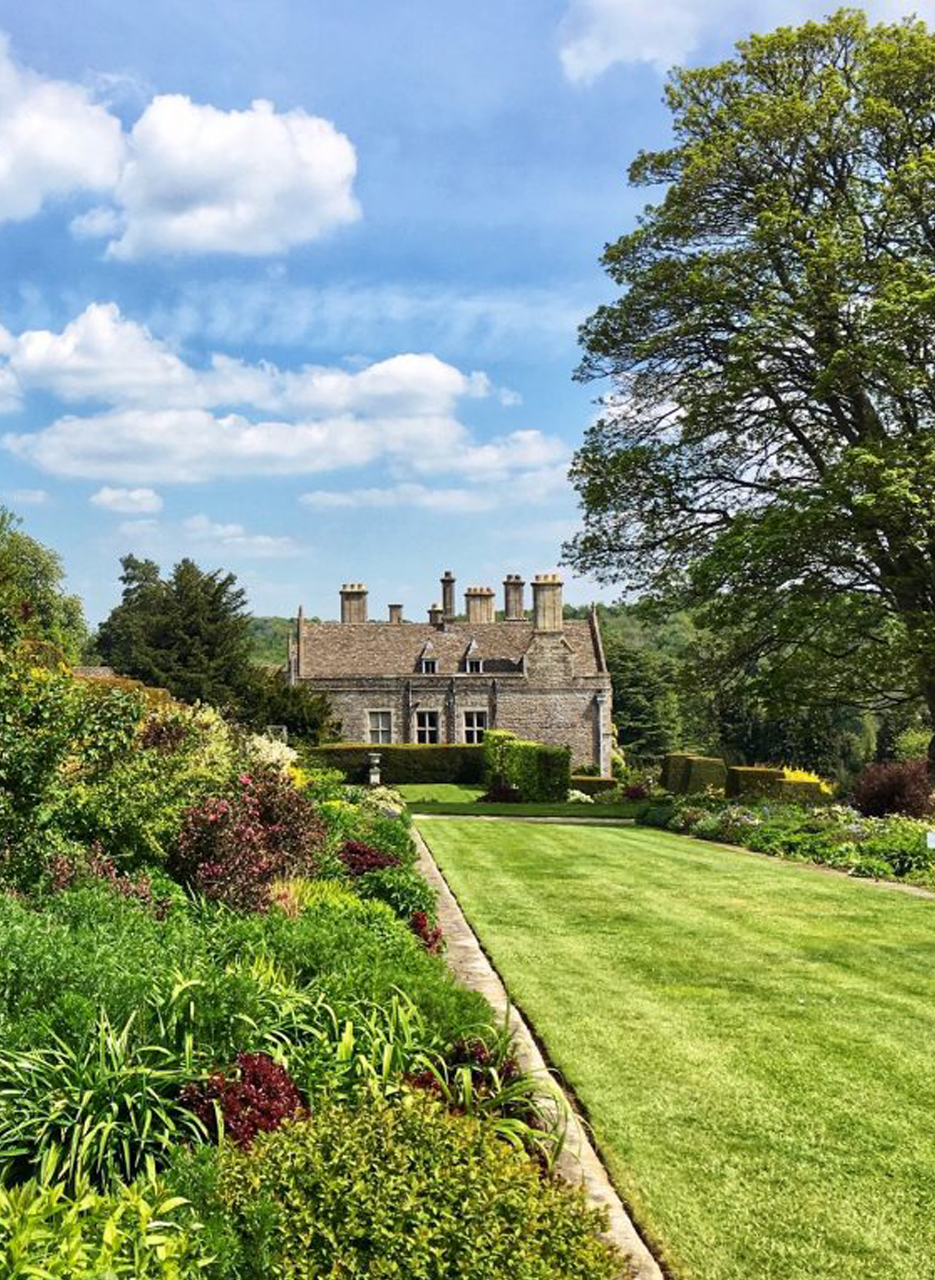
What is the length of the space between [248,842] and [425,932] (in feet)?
4.60

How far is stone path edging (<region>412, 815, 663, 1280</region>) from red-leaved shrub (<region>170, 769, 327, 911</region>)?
1.29 metres

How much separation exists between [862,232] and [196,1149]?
1833cm

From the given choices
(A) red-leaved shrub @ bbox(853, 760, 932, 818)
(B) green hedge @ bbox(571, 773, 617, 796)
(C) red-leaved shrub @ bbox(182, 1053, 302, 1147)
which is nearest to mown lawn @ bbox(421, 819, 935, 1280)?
(C) red-leaved shrub @ bbox(182, 1053, 302, 1147)

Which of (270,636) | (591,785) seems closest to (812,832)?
(591,785)

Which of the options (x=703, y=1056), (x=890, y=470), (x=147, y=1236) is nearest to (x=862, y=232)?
(x=890, y=470)

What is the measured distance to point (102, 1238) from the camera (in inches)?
105

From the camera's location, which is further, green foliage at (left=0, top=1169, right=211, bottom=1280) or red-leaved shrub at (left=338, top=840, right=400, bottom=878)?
red-leaved shrub at (left=338, top=840, right=400, bottom=878)

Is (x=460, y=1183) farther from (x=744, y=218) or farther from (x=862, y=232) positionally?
(x=744, y=218)

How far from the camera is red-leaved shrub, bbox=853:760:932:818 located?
16.6 metres

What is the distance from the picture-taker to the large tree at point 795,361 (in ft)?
57.7

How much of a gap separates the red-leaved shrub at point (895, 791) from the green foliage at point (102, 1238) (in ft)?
50.7

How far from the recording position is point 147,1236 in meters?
2.63

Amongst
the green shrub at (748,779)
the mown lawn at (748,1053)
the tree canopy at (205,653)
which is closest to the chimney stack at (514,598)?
the tree canopy at (205,653)

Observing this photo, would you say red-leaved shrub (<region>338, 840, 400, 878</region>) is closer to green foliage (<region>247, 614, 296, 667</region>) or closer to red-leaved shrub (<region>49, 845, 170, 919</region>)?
red-leaved shrub (<region>49, 845, 170, 919</region>)
